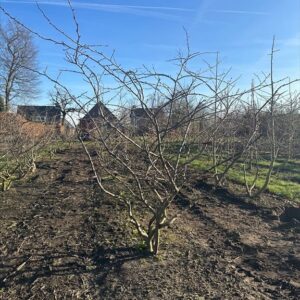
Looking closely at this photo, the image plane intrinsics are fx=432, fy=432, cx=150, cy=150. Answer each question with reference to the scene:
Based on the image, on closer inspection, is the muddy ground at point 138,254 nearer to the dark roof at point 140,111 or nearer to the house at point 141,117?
the house at point 141,117

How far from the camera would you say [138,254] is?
181 inches

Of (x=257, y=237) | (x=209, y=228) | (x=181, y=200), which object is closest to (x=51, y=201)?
(x=181, y=200)

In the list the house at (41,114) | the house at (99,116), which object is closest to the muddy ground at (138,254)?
the house at (99,116)

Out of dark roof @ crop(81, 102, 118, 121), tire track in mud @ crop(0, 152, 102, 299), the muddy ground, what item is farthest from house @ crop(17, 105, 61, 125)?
dark roof @ crop(81, 102, 118, 121)

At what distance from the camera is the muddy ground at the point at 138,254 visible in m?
3.83

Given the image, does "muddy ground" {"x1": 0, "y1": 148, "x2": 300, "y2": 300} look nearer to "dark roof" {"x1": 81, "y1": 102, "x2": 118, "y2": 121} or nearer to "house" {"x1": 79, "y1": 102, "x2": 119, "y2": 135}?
"house" {"x1": 79, "y1": 102, "x2": 119, "y2": 135}

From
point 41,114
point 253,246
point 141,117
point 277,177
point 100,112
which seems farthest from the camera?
point 41,114

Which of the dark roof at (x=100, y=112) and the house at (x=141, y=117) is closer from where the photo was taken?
the house at (x=141, y=117)

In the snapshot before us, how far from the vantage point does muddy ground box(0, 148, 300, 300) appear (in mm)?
3832

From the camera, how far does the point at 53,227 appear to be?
5672 mm

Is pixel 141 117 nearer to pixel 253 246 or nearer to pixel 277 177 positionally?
pixel 253 246

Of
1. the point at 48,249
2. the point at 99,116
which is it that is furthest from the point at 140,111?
the point at 48,249

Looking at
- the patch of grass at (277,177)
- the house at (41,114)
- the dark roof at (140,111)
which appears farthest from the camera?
the house at (41,114)

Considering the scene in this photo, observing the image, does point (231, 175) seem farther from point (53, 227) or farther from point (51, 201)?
point (53, 227)
